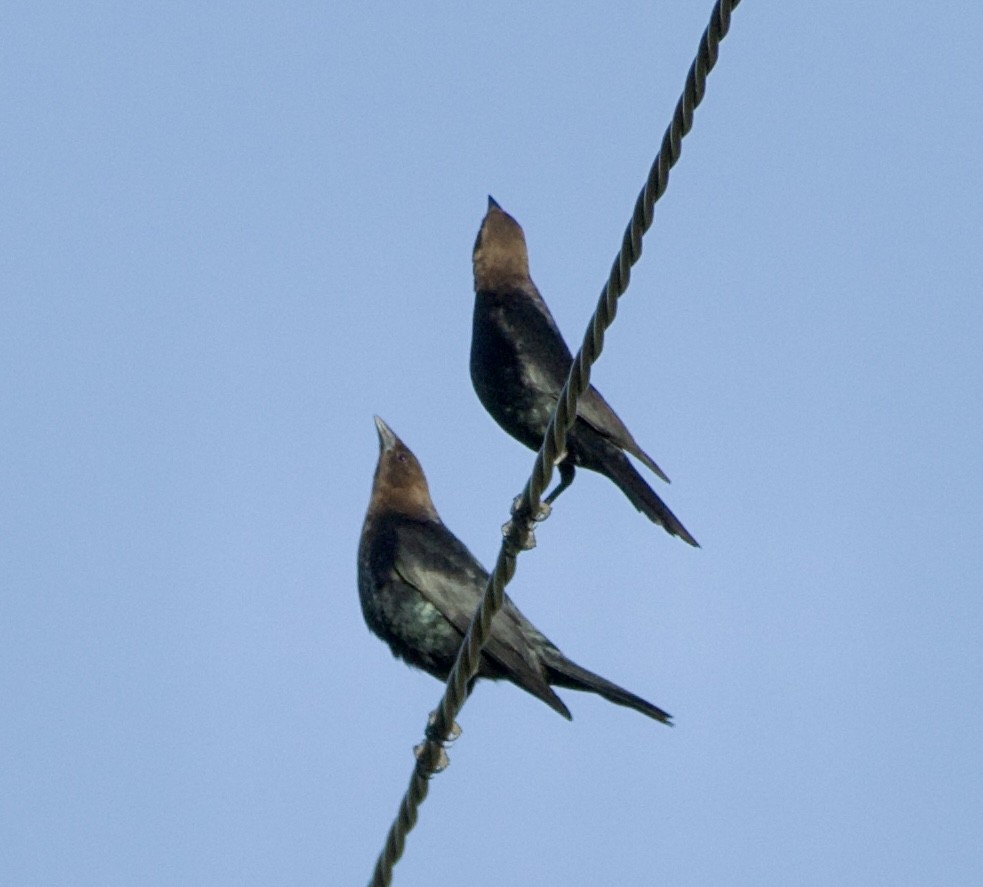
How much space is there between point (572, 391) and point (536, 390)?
133 inches

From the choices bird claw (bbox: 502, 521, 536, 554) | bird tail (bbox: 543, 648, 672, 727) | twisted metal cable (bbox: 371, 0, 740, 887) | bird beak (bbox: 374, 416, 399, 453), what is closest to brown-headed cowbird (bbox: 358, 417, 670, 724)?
bird tail (bbox: 543, 648, 672, 727)

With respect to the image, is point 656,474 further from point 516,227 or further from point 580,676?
point 516,227

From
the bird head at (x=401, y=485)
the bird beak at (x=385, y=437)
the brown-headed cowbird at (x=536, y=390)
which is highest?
the brown-headed cowbird at (x=536, y=390)

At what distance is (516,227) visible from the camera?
8102mm

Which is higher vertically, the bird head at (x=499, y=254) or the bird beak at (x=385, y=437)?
the bird head at (x=499, y=254)

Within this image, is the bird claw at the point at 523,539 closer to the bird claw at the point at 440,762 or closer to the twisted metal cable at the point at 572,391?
the twisted metal cable at the point at 572,391

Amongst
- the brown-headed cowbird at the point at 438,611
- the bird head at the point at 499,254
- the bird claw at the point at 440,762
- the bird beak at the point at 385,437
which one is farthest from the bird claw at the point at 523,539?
the bird head at the point at 499,254

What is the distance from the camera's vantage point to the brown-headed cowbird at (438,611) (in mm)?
6122

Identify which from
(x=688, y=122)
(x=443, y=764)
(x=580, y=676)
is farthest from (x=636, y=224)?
(x=580, y=676)

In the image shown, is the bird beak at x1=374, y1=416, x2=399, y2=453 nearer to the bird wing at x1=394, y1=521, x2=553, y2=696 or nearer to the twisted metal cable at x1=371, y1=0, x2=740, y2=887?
the bird wing at x1=394, y1=521, x2=553, y2=696

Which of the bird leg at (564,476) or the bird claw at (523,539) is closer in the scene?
the bird claw at (523,539)

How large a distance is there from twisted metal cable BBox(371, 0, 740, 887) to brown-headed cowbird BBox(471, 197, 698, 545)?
272 centimetres

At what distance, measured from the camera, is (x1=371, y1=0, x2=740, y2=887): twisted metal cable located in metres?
3.61

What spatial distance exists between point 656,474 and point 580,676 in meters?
0.96
